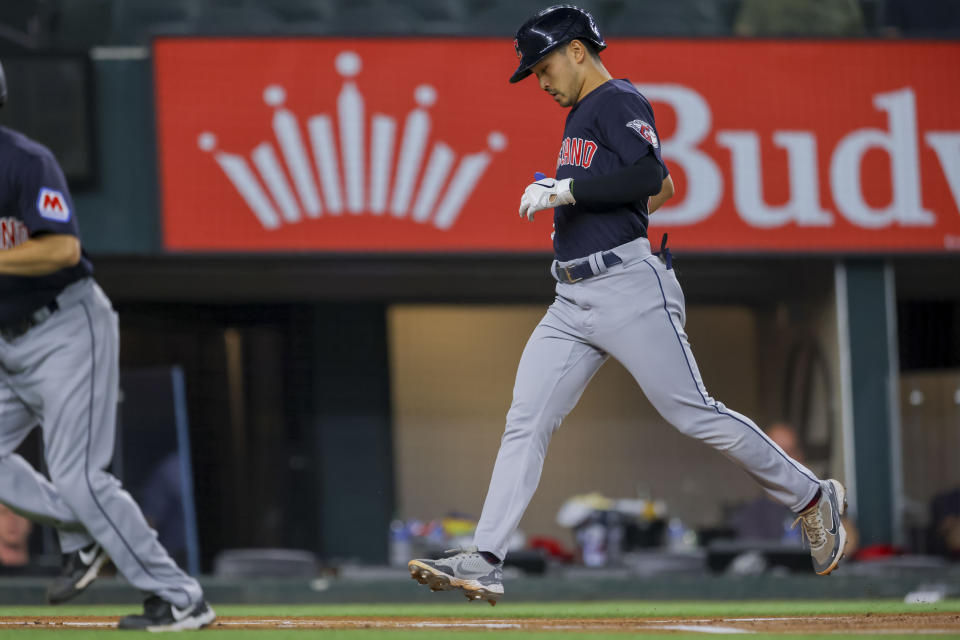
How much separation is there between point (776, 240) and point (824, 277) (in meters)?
0.66

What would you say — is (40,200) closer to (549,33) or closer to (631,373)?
→ (549,33)

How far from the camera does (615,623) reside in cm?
500

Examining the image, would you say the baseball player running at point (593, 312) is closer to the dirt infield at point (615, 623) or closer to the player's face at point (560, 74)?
the player's face at point (560, 74)

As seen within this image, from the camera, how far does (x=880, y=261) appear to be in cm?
1036

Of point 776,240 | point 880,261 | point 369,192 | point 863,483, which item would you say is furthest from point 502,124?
point 863,483

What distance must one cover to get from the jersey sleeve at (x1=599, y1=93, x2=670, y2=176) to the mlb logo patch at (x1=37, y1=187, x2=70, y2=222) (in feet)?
5.75

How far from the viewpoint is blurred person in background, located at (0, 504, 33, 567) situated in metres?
9.01

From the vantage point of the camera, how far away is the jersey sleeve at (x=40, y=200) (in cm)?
453

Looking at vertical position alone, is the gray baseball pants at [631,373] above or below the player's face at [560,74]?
below

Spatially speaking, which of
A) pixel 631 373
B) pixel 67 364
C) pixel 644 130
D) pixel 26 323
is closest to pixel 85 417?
pixel 67 364

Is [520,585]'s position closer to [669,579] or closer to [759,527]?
[669,579]

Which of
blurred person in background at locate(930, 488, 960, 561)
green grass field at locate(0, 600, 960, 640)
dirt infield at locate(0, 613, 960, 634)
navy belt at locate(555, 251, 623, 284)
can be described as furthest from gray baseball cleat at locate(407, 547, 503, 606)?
blurred person in background at locate(930, 488, 960, 561)

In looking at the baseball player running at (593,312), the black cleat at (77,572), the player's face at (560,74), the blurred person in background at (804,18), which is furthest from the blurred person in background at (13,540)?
the blurred person in background at (804,18)

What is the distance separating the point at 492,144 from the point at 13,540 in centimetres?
419
